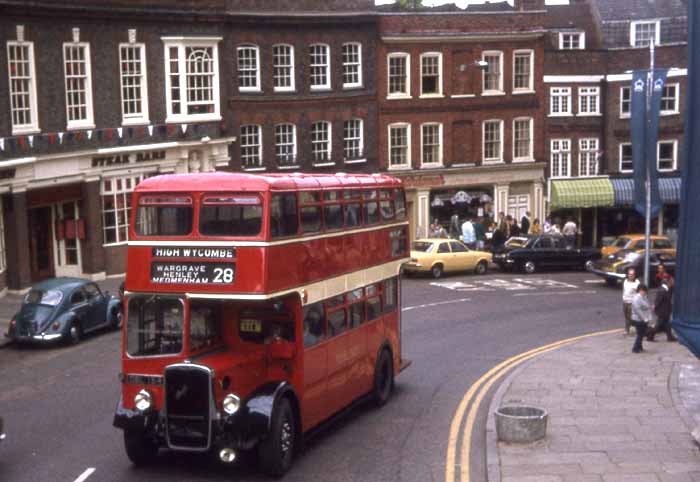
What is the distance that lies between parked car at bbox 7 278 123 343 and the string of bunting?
679 cm

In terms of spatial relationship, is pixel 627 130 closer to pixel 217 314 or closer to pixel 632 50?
pixel 632 50

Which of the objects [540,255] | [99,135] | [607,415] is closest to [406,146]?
[540,255]

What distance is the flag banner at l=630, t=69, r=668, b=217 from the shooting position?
30984 millimetres

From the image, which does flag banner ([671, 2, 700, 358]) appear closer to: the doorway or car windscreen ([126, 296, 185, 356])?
car windscreen ([126, 296, 185, 356])

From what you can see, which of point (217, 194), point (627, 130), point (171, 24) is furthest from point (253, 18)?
point (217, 194)

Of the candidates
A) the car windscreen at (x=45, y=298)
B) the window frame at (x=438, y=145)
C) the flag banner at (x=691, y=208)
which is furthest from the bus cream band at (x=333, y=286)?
the window frame at (x=438, y=145)

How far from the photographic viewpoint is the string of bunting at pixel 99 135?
3091 centimetres

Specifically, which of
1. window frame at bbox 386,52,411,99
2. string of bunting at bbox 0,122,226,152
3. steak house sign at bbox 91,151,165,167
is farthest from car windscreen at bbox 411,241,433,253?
steak house sign at bbox 91,151,165,167

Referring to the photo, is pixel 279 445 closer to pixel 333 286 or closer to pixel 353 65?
pixel 333 286

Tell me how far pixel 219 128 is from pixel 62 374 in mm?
19386

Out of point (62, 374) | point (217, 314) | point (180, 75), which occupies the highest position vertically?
point (180, 75)

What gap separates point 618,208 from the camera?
5206 cm

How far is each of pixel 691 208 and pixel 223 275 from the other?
6.77 m

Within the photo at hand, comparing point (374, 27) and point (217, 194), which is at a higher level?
point (374, 27)
